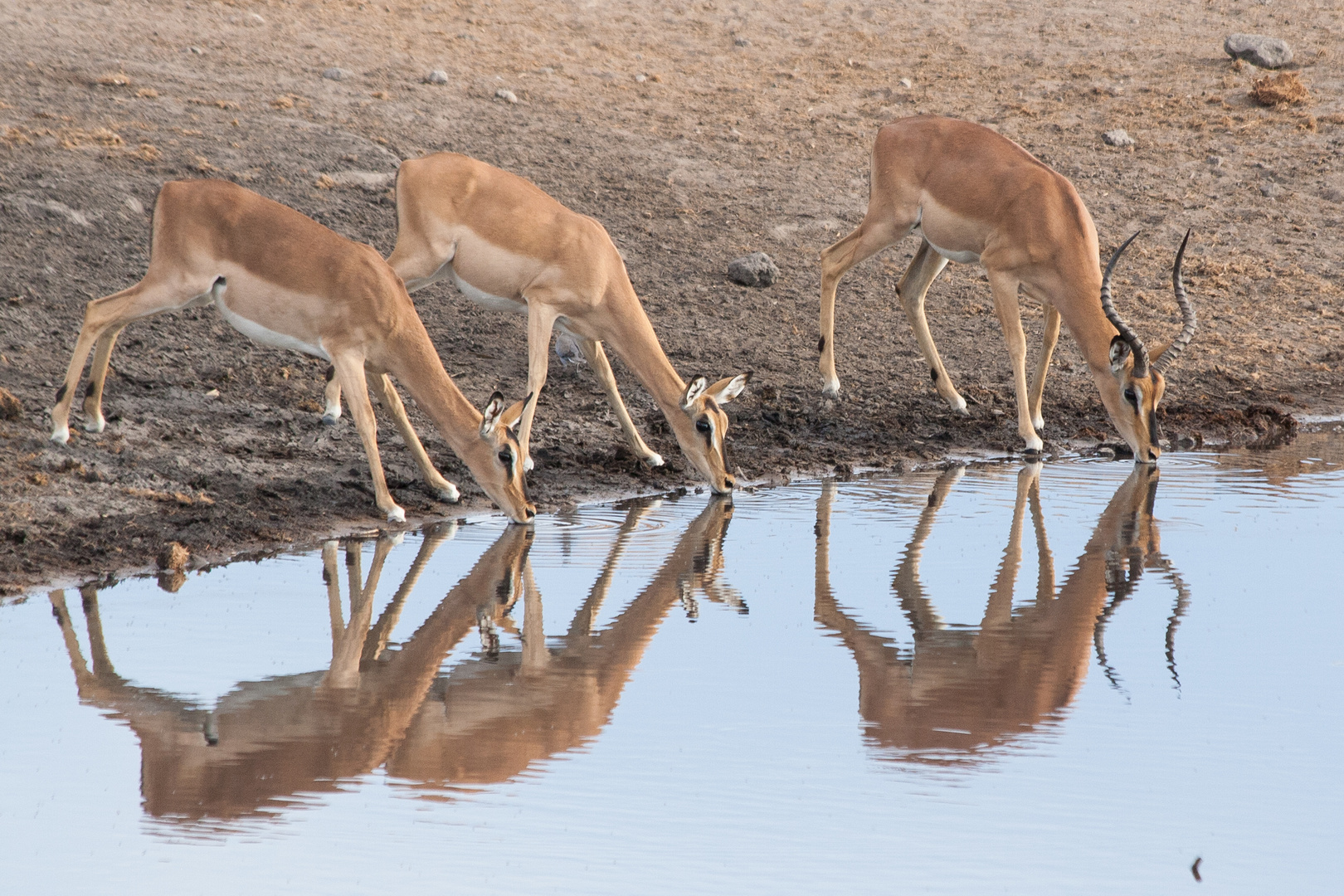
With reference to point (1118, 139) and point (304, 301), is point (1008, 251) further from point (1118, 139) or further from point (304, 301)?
point (1118, 139)

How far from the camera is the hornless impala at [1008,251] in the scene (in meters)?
9.48

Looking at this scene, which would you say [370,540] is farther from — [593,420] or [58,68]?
[58,68]

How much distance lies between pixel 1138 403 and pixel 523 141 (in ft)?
23.5

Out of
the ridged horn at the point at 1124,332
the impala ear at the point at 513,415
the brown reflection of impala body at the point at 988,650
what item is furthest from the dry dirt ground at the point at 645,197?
the brown reflection of impala body at the point at 988,650

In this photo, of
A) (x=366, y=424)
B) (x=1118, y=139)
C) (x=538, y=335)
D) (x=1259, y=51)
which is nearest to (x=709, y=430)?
(x=538, y=335)

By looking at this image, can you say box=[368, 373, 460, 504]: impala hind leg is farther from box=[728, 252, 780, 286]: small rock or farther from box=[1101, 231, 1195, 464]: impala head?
box=[728, 252, 780, 286]: small rock

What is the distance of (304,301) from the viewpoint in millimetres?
7711

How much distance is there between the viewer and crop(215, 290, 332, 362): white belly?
7.79 m

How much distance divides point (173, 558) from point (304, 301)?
1.75 m

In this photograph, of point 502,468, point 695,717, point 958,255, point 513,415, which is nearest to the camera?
point 695,717

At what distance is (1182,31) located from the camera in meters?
19.5

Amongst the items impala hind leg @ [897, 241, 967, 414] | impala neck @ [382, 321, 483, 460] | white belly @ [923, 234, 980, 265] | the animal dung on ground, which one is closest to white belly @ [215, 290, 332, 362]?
impala neck @ [382, 321, 483, 460]

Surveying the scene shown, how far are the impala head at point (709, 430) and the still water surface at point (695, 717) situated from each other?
84 cm

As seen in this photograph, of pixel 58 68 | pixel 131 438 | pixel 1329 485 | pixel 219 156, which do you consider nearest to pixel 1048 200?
pixel 1329 485
